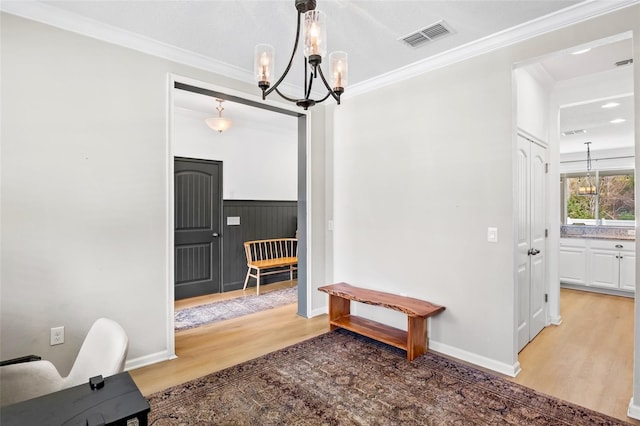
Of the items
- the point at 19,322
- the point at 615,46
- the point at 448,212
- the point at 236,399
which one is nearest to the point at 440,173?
the point at 448,212

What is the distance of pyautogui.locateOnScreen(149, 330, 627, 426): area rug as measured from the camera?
211cm

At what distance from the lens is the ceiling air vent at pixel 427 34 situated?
8.35ft

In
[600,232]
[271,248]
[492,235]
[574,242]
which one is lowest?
[271,248]

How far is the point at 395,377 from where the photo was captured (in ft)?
8.59

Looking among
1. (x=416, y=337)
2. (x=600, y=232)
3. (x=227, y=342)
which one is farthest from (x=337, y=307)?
(x=600, y=232)

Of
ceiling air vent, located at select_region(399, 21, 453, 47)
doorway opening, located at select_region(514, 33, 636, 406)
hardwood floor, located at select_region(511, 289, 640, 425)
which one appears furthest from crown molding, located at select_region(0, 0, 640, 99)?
hardwood floor, located at select_region(511, 289, 640, 425)

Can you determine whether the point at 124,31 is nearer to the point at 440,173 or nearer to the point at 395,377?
the point at 440,173

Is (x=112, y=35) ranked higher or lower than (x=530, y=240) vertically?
higher

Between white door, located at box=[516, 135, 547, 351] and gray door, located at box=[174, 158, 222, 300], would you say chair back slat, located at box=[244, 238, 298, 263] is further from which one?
white door, located at box=[516, 135, 547, 351]

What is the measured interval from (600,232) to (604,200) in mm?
1768

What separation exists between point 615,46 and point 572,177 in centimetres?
585

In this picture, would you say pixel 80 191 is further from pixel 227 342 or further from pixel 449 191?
pixel 449 191

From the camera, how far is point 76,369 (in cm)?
177

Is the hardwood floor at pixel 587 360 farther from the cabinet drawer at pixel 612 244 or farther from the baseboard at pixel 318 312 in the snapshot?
the baseboard at pixel 318 312
